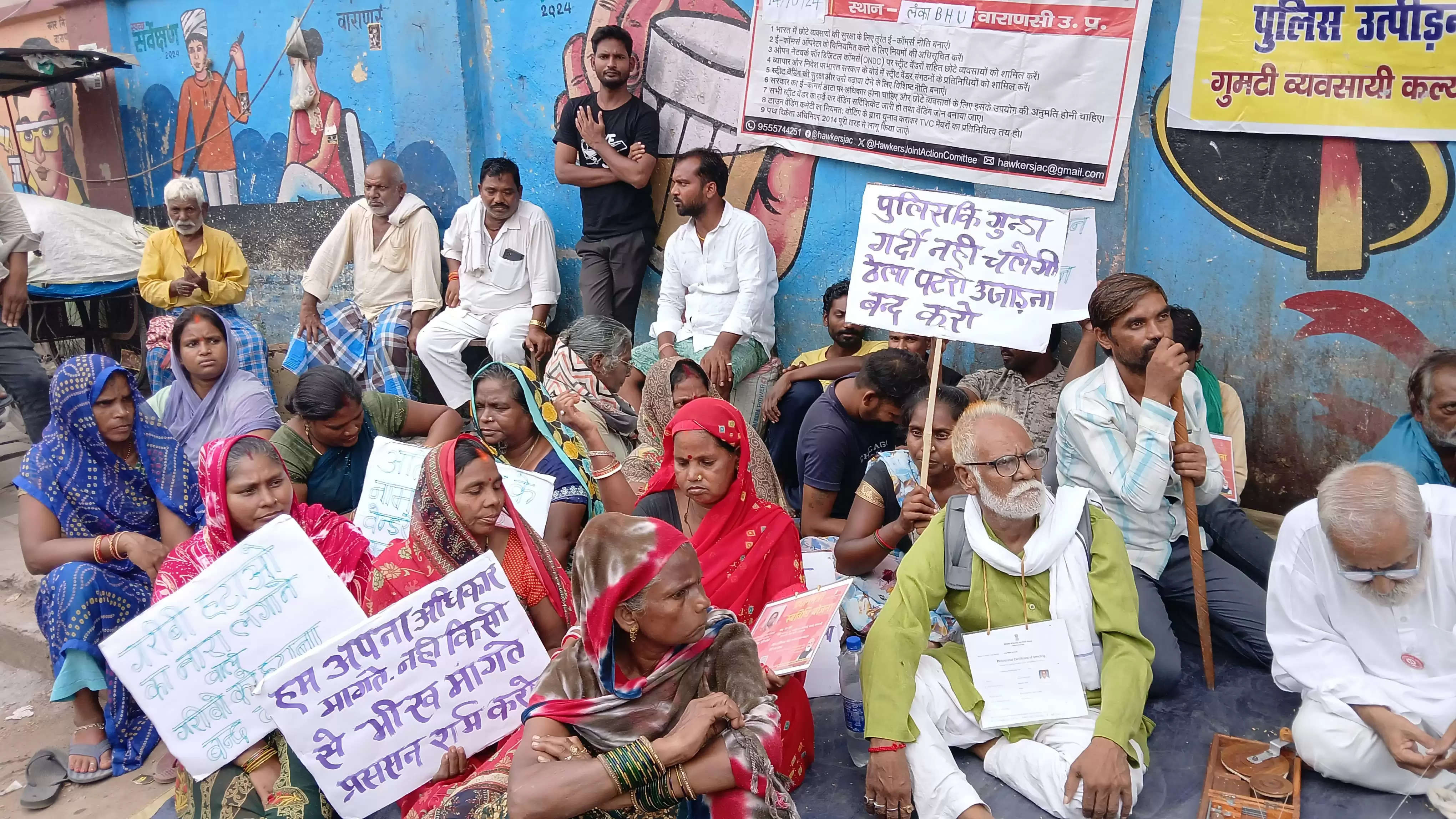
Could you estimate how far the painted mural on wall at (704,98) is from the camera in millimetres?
6734

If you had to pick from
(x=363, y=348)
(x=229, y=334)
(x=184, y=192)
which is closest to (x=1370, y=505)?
(x=229, y=334)

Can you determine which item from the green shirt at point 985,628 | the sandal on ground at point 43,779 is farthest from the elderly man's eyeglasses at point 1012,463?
the sandal on ground at point 43,779

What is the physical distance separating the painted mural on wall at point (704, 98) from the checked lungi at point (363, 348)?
1920 mm

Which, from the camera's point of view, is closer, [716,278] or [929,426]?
[929,426]

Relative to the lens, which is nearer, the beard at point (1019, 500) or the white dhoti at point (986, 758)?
the white dhoti at point (986, 758)

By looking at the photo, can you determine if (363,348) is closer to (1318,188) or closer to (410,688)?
(410,688)

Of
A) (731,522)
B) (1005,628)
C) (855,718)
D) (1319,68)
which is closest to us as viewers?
(1005,628)

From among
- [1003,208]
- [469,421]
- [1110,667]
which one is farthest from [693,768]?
[469,421]

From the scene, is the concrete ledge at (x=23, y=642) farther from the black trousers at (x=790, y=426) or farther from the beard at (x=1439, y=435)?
the beard at (x=1439, y=435)

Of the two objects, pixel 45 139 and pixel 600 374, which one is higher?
pixel 45 139

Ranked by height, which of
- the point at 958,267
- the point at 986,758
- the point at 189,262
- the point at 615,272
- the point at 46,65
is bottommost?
the point at 986,758

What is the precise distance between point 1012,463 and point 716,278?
3.48 meters

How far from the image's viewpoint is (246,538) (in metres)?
3.71

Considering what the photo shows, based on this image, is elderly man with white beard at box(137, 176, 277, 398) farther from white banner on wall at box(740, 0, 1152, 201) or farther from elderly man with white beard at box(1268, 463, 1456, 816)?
elderly man with white beard at box(1268, 463, 1456, 816)
